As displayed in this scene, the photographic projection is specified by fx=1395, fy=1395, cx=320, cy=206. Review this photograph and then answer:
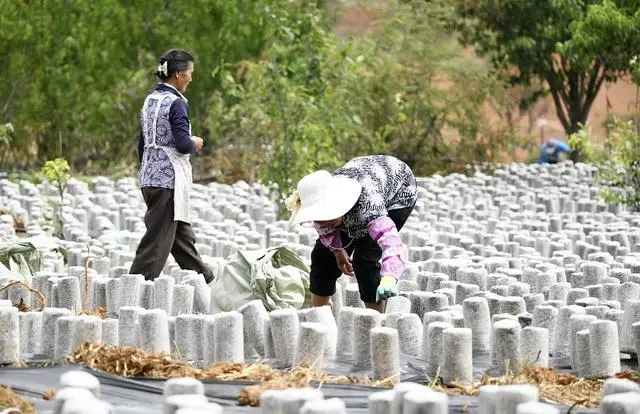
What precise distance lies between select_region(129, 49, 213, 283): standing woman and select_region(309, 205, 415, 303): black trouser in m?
1.25

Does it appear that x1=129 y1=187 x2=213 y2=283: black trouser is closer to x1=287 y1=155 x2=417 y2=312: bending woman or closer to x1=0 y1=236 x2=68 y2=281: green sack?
x1=0 y1=236 x2=68 y2=281: green sack

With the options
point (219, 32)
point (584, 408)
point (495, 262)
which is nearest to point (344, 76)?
point (219, 32)

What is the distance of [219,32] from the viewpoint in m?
16.7

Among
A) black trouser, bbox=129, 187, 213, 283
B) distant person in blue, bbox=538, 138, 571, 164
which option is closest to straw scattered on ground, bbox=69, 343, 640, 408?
black trouser, bbox=129, 187, 213, 283

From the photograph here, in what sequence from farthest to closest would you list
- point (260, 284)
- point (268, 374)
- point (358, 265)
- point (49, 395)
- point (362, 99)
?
point (362, 99) < point (260, 284) < point (358, 265) < point (268, 374) < point (49, 395)

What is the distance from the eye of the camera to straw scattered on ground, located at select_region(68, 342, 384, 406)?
19.3 feet

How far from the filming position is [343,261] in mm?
7242

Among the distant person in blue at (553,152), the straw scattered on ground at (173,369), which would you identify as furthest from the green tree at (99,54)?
the straw scattered on ground at (173,369)

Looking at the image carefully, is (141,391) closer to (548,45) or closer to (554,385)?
(554,385)

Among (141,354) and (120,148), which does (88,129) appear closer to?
(120,148)

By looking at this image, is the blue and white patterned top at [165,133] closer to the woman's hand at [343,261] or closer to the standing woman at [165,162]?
the standing woman at [165,162]

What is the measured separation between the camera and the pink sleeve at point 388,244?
6.79 m

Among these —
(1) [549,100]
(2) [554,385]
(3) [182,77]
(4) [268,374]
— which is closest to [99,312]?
(3) [182,77]

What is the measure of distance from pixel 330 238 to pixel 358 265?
0.65 feet
